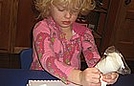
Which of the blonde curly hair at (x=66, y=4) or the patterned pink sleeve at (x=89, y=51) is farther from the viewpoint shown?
the patterned pink sleeve at (x=89, y=51)

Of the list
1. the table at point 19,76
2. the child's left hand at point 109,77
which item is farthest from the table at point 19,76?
the child's left hand at point 109,77

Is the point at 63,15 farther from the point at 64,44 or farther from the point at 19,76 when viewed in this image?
the point at 19,76

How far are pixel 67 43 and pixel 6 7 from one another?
1.70m

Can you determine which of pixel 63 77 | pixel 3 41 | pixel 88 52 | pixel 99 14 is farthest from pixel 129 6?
pixel 63 77

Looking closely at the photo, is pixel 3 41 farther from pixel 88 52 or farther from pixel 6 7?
pixel 88 52

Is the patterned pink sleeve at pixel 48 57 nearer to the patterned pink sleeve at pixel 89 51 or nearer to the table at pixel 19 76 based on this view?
the table at pixel 19 76

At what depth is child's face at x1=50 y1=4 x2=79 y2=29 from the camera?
1052 millimetres

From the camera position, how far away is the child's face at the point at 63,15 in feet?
3.45

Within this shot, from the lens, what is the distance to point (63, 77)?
94 cm

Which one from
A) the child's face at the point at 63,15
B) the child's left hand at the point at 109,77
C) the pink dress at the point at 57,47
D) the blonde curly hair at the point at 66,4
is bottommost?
the child's left hand at the point at 109,77

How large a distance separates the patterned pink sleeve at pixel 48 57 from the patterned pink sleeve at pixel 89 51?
0.65ft

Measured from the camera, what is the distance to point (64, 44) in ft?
4.05

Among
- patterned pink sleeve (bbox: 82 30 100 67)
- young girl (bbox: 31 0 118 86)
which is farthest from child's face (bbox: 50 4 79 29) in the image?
patterned pink sleeve (bbox: 82 30 100 67)

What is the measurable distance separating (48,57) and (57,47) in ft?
0.72
